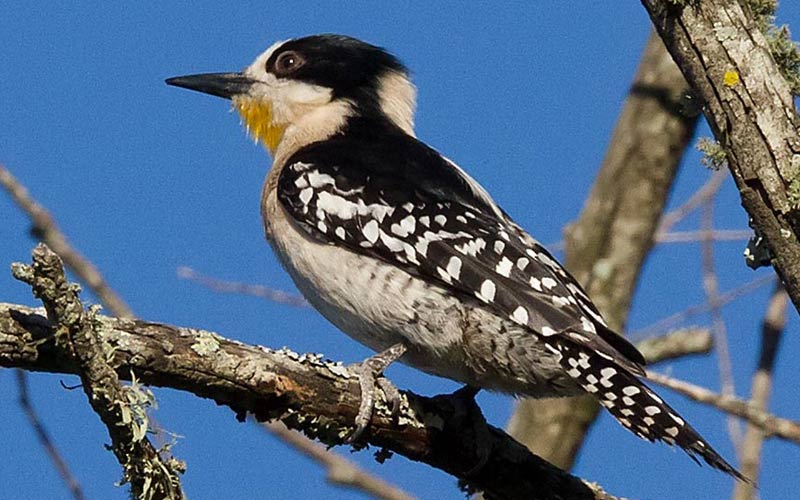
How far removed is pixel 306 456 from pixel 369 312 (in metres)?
1.99

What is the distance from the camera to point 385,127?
21.9ft

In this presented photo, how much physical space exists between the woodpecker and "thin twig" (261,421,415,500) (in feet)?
4.85

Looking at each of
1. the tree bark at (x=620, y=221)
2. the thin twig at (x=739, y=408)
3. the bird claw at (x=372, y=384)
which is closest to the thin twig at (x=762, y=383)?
the thin twig at (x=739, y=408)

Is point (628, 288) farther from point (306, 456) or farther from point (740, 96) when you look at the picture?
point (740, 96)

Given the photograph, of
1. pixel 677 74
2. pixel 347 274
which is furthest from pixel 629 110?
pixel 347 274

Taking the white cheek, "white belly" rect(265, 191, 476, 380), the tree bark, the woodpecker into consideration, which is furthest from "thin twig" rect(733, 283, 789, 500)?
the white cheek

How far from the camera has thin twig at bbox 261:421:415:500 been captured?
7.10m

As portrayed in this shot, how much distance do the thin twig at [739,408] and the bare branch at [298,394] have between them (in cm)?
89

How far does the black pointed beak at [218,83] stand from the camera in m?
7.01

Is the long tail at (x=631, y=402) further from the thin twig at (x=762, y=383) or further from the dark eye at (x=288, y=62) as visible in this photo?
the dark eye at (x=288, y=62)

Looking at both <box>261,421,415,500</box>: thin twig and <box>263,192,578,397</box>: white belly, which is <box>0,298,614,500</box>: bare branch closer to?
<box>263,192,578,397</box>: white belly

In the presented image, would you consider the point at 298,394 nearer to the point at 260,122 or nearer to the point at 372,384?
the point at 372,384

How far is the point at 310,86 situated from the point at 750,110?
3.40 m

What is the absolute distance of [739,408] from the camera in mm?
5816
